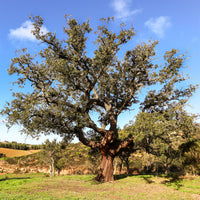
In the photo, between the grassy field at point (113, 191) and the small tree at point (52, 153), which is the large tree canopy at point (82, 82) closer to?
the grassy field at point (113, 191)

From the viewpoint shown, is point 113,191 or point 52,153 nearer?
point 113,191

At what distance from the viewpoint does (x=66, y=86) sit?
19906 millimetres

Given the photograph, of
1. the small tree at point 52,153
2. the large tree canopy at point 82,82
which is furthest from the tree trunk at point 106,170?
the small tree at point 52,153

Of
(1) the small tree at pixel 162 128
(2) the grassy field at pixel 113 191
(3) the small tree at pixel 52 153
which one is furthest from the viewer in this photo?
(3) the small tree at pixel 52 153

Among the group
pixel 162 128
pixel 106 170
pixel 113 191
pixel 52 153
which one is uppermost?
pixel 162 128

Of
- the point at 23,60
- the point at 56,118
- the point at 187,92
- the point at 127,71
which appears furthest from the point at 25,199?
the point at 187,92

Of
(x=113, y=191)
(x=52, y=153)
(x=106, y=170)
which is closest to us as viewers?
(x=113, y=191)

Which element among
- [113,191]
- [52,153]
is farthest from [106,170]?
[52,153]

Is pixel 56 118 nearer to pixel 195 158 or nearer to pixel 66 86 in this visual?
pixel 66 86

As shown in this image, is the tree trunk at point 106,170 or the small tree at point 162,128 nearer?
the small tree at point 162,128

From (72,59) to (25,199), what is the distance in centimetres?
1395

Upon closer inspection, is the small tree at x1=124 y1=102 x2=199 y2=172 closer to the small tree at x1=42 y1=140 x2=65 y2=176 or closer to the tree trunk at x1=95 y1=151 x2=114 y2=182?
the tree trunk at x1=95 y1=151 x2=114 y2=182

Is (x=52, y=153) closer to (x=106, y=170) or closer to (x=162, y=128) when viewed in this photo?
(x=106, y=170)

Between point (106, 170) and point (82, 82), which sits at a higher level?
point (82, 82)
